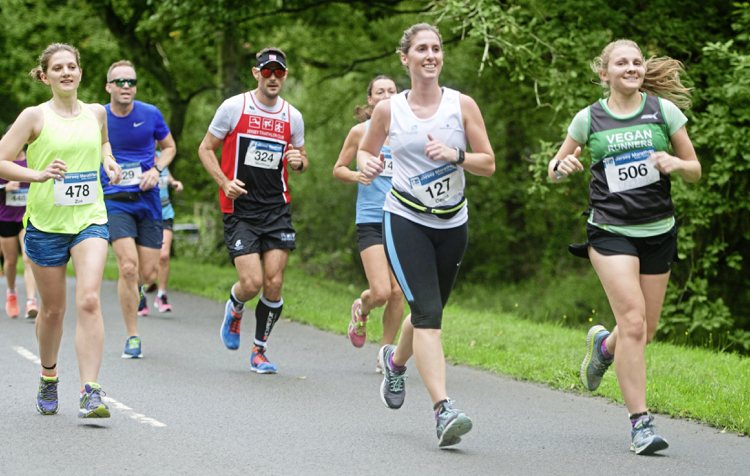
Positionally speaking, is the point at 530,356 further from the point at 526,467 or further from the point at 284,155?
the point at 526,467

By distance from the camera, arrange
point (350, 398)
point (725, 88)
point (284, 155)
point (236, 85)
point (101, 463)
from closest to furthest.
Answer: point (101, 463) → point (350, 398) → point (284, 155) → point (725, 88) → point (236, 85)

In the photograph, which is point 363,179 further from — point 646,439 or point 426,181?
point 646,439

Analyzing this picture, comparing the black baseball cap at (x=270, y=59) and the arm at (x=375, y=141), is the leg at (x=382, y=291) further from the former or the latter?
the arm at (x=375, y=141)

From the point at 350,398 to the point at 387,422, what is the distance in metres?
0.97

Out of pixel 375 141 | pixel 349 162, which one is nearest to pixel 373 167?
pixel 375 141

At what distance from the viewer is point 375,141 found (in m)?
6.97

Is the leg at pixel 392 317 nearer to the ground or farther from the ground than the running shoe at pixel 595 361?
nearer to the ground

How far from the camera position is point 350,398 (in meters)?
8.34

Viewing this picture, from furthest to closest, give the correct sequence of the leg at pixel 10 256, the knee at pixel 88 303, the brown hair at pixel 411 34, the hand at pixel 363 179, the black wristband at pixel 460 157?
the leg at pixel 10 256
the knee at pixel 88 303
the hand at pixel 363 179
the brown hair at pixel 411 34
the black wristband at pixel 460 157

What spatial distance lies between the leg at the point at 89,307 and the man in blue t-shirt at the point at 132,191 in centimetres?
292

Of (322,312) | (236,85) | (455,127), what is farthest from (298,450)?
(236,85)

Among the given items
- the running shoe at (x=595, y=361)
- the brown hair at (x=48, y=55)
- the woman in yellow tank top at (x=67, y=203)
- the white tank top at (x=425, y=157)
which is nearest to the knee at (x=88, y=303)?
the woman in yellow tank top at (x=67, y=203)

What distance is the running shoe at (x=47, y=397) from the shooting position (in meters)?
7.43

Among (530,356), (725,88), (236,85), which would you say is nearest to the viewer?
(530,356)
